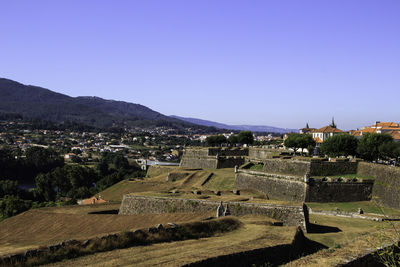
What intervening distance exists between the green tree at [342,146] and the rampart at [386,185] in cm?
1582

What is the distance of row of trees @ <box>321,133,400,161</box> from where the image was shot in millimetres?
50250

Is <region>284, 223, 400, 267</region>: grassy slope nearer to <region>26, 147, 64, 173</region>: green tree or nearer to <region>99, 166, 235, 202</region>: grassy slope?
<region>99, 166, 235, 202</region>: grassy slope

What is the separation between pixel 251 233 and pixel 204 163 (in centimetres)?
4563

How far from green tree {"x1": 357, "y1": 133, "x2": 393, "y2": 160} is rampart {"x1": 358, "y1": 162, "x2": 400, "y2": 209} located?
42.6 ft

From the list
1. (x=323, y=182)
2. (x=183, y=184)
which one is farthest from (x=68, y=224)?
(x=323, y=182)

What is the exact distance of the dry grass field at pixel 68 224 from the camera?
29.4 m

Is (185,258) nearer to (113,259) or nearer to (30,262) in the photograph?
(113,259)

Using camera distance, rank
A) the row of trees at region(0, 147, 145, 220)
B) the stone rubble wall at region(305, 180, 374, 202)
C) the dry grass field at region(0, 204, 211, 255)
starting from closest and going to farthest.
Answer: the dry grass field at region(0, 204, 211, 255)
the stone rubble wall at region(305, 180, 374, 202)
the row of trees at region(0, 147, 145, 220)

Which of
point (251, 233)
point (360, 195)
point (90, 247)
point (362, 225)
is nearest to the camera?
point (90, 247)

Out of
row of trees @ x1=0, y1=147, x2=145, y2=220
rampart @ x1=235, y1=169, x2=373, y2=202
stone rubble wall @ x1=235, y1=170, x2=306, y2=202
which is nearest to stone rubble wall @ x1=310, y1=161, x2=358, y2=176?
stone rubble wall @ x1=235, y1=170, x2=306, y2=202

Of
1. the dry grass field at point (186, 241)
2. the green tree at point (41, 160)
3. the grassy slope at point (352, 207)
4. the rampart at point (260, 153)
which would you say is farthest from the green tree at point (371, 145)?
the green tree at point (41, 160)

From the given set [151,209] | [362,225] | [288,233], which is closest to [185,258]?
[288,233]

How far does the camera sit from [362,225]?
3078 centimetres

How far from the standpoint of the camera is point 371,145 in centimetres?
A: 5378
